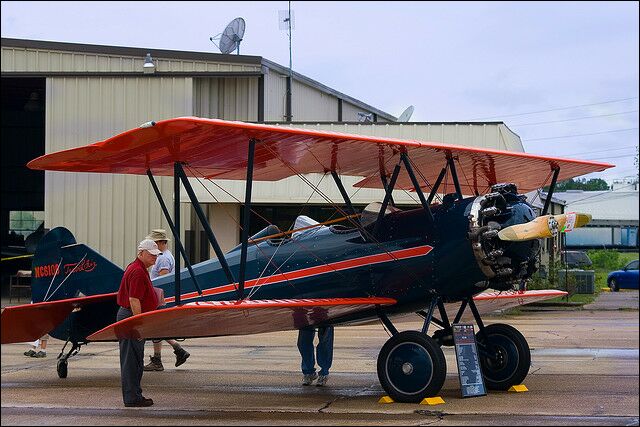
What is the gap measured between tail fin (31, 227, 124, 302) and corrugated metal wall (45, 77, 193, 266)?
12736 mm

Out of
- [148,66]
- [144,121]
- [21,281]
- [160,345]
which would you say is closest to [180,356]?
[160,345]

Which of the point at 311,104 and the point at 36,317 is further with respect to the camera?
the point at 311,104

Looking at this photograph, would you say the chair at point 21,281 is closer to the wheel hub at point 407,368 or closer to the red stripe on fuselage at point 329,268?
the red stripe on fuselage at point 329,268

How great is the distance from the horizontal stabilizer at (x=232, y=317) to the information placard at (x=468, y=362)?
76 cm

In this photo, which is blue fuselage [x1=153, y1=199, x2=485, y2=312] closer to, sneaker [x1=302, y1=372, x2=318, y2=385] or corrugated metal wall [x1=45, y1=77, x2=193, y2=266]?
sneaker [x1=302, y1=372, x2=318, y2=385]

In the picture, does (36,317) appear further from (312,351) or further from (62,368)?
(312,351)

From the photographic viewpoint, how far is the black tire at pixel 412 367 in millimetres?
8695

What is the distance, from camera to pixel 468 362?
930 cm

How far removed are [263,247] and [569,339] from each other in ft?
24.8

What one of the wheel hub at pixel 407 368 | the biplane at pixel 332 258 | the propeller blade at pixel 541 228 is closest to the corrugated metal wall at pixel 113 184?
the biplane at pixel 332 258

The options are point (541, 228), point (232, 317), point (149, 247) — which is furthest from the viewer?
point (149, 247)

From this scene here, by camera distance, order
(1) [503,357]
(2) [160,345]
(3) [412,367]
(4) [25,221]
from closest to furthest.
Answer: (3) [412,367]
(1) [503,357]
(2) [160,345]
(4) [25,221]

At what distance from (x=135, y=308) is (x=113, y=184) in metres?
16.1

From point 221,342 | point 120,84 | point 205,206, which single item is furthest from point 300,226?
point 120,84
